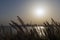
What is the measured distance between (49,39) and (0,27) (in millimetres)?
1526

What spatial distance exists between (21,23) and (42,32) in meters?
1.11

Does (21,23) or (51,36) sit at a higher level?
(21,23)

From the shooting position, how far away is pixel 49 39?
4555 mm

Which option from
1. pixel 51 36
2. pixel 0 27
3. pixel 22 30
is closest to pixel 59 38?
pixel 51 36

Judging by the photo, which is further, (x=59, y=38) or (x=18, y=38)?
(x=59, y=38)

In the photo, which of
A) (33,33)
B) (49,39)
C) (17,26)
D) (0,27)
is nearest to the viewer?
(17,26)

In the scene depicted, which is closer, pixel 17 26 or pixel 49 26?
pixel 17 26

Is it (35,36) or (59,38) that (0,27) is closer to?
(35,36)

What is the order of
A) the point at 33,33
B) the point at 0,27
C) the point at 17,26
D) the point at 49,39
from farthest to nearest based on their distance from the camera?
the point at 0,27 → the point at 49,39 → the point at 33,33 → the point at 17,26

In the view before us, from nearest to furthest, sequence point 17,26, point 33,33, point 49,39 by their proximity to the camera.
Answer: point 17,26 < point 33,33 < point 49,39

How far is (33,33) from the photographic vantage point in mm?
4234

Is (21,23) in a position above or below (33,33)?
above

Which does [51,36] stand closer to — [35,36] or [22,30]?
[35,36]

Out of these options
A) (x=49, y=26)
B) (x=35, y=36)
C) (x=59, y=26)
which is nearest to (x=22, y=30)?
(x=35, y=36)
